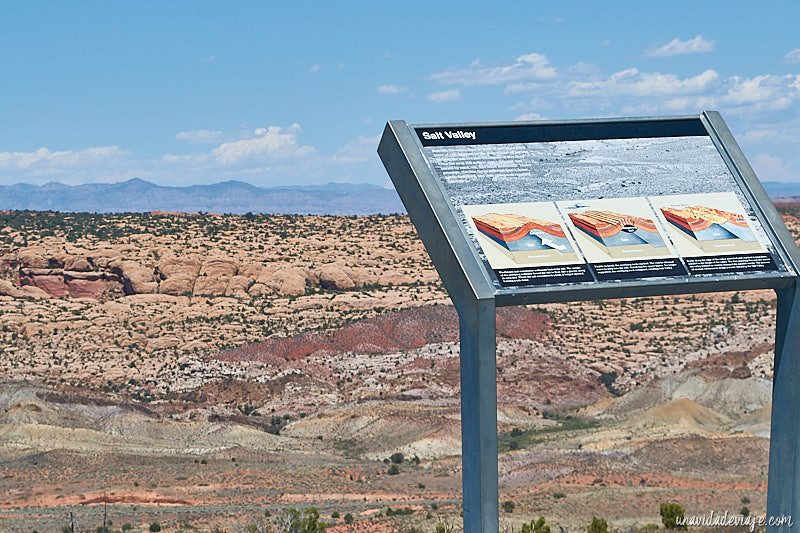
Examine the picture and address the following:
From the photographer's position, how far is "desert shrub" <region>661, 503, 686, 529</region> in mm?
12914

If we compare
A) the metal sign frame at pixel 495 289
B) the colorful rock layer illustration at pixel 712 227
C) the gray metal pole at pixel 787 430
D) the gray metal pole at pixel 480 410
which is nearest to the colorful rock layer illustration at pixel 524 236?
the metal sign frame at pixel 495 289

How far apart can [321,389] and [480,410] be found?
94.0 ft

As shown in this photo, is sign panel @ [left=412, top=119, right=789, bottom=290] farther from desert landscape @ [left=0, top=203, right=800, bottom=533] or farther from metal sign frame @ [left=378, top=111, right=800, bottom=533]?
desert landscape @ [left=0, top=203, right=800, bottom=533]

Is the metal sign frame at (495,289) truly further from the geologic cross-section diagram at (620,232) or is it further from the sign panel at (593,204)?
the geologic cross-section diagram at (620,232)

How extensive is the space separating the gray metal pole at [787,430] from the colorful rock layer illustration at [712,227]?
1.76 feet

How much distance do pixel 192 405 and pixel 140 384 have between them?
343cm

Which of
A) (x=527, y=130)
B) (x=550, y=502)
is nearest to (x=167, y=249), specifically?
(x=550, y=502)

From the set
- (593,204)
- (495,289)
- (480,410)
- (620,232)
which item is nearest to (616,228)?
(620,232)

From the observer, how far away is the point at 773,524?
7.23m

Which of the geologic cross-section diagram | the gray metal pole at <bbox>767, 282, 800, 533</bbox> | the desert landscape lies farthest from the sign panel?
the desert landscape

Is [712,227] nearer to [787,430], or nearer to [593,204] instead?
[593,204]

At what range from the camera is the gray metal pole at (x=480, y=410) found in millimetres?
6289

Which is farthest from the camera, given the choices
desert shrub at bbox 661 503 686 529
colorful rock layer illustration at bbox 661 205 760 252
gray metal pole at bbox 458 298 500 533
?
desert shrub at bbox 661 503 686 529

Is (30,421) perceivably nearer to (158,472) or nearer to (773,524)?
(158,472)
